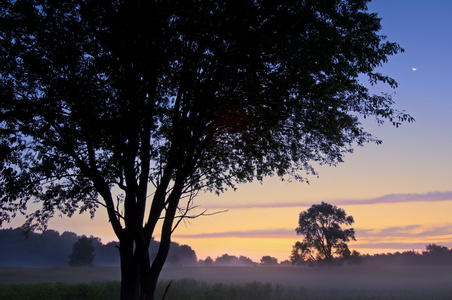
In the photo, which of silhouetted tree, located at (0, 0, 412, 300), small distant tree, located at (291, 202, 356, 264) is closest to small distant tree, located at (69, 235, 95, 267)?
small distant tree, located at (291, 202, 356, 264)

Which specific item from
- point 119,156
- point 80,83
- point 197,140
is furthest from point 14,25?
point 197,140

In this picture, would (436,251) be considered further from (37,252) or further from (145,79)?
(37,252)

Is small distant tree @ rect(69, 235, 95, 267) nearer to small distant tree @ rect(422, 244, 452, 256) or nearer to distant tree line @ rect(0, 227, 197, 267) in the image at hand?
distant tree line @ rect(0, 227, 197, 267)

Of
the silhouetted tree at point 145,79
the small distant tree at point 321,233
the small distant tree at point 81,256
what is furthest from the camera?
the small distant tree at point 81,256

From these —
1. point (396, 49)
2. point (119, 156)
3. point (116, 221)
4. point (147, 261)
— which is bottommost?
point (147, 261)

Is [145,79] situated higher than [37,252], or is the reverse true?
[145,79]

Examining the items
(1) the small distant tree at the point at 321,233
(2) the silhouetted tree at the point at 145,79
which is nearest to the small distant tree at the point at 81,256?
(1) the small distant tree at the point at 321,233

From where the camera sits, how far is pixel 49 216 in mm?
11516

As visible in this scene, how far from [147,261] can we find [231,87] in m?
5.84

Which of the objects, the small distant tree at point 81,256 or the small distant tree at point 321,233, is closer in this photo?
the small distant tree at point 321,233

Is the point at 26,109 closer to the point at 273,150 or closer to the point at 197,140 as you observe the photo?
the point at 197,140

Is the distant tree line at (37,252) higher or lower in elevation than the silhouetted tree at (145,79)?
lower

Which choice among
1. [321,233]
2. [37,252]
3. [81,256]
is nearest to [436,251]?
[321,233]

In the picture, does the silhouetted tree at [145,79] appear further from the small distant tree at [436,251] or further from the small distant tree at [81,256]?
the small distant tree at [436,251]
